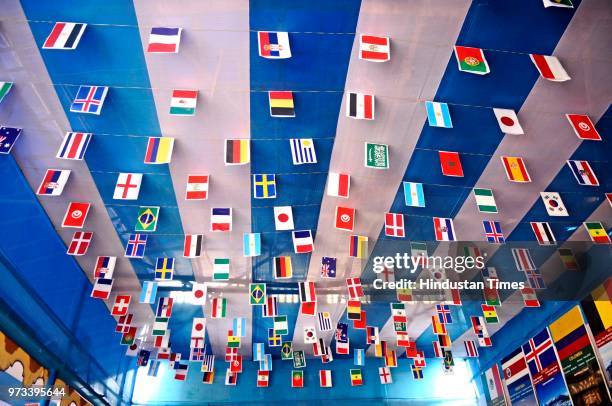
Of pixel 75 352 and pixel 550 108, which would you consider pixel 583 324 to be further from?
pixel 75 352

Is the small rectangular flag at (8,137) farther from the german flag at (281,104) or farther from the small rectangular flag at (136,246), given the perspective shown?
the german flag at (281,104)

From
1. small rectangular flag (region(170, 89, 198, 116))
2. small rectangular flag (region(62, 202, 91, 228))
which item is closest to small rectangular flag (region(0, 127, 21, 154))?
small rectangular flag (region(62, 202, 91, 228))

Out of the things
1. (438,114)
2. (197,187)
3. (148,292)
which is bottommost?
(148,292)

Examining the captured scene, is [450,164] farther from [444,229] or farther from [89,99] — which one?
[89,99]

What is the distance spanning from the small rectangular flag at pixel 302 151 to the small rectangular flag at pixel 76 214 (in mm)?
2903

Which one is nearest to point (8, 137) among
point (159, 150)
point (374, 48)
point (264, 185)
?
point (159, 150)

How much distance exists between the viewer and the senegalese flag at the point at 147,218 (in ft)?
19.8

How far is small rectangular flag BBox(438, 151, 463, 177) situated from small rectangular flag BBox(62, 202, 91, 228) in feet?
14.8

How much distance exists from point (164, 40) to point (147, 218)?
2778 millimetres

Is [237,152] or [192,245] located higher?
[237,152]

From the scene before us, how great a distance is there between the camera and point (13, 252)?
5582mm

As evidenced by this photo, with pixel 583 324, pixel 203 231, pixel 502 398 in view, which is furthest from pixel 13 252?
pixel 502 398

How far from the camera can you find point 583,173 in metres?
5.30

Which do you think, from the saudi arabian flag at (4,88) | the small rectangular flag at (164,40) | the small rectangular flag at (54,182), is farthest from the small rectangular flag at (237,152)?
the saudi arabian flag at (4,88)
